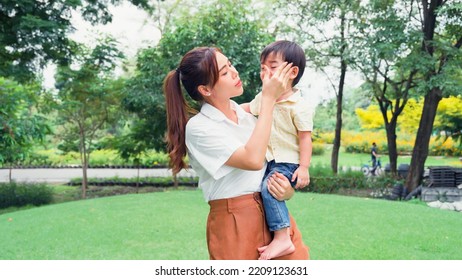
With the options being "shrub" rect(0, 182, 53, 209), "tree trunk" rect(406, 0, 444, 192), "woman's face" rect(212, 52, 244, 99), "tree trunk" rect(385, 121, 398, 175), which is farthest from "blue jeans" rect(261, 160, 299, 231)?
"tree trunk" rect(385, 121, 398, 175)

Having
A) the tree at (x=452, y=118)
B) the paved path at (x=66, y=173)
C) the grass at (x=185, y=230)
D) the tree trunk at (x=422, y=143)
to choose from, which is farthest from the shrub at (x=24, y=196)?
the tree at (x=452, y=118)

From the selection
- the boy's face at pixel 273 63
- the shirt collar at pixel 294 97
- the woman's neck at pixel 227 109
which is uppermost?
the boy's face at pixel 273 63

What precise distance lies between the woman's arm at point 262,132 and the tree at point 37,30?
6250mm

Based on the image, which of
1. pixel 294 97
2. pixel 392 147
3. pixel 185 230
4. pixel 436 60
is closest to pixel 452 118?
A: pixel 392 147

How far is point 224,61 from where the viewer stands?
4.60 feet

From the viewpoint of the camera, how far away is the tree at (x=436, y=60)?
26.3 feet

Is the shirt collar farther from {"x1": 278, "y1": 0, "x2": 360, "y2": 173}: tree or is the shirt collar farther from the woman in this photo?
{"x1": 278, "y1": 0, "x2": 360, "y2": 173}: tree

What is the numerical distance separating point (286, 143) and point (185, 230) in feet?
15.5

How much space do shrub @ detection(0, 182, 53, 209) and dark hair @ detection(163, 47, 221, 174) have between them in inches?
368

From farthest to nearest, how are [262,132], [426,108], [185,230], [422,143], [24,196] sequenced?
[24,196], [422,143], [426,108], [185,230], [262,132]

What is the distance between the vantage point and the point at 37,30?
7.28m

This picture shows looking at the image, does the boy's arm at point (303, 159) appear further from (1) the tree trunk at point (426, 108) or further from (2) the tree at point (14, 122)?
(1) the tree trunk at point (426, 108)

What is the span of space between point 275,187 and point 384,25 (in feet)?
24.8

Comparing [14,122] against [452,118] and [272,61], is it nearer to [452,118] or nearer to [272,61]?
[272,61]
